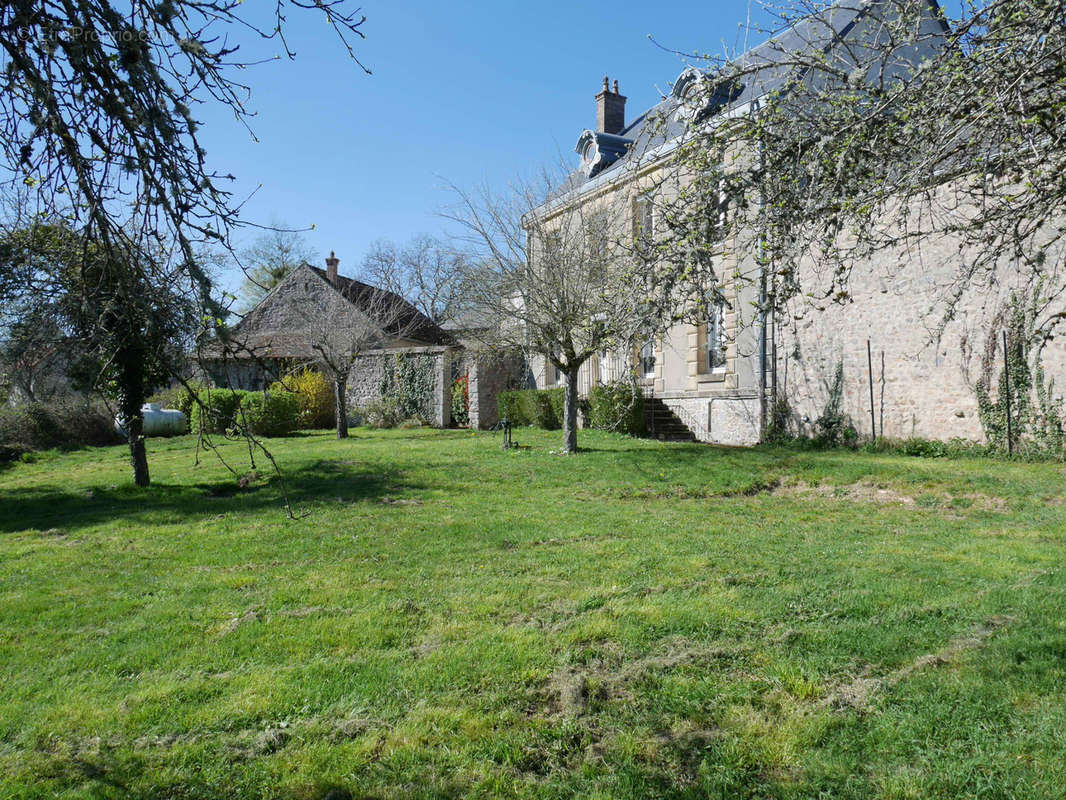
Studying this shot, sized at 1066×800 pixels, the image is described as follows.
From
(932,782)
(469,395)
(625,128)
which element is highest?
(625,128)

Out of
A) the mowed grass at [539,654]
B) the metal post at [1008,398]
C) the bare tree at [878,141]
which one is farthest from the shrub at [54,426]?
the metal post at [1008,398]

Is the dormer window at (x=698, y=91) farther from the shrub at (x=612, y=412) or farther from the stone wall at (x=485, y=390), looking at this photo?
the stone wall at (x=485, y=390)

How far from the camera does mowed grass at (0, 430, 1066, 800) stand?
2.83 m

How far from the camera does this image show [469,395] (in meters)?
19.3

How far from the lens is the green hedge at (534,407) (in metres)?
17.7

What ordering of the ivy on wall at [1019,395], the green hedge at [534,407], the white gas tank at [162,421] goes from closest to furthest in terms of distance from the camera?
1. the ivy on wall at [1019,395]
2. the green hedge at [534,407]
3. the white gas tank at [162,421]

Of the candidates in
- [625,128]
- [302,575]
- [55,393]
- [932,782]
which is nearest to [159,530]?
[302,575]

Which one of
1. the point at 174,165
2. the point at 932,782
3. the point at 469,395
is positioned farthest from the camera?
the point at 469,395

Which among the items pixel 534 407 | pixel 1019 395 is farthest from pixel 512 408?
pixel 1019 395

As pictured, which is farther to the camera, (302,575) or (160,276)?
(302,575)

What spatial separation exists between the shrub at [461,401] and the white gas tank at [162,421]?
7.48 m

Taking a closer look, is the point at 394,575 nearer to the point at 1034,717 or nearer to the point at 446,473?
the point at 1034,717

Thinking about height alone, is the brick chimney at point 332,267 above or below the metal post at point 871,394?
above

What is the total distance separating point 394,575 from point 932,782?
392 cm
